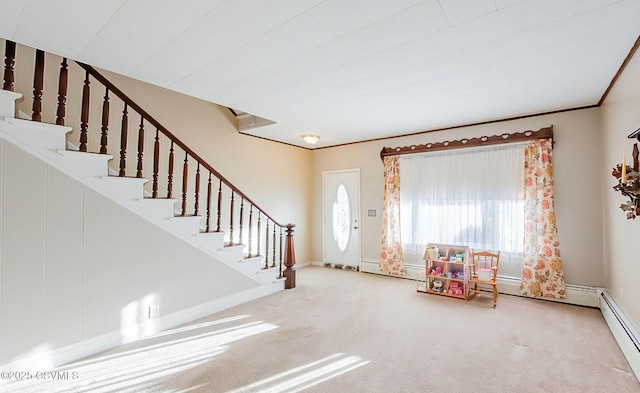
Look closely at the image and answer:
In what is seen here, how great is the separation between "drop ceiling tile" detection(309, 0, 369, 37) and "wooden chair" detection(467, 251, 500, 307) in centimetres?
355

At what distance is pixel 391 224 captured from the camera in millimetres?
5410

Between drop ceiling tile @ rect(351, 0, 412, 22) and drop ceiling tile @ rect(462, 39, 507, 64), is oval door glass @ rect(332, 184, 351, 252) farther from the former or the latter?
drop ceiling tile @ rect(351, 0, 412, 22)

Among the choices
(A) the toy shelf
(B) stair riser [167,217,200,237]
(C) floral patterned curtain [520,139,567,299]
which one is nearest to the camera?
(B) stair riser [167,217,200,237]

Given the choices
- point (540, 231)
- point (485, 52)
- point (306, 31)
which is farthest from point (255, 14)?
point (540, 231)

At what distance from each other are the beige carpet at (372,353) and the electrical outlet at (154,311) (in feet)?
0.71

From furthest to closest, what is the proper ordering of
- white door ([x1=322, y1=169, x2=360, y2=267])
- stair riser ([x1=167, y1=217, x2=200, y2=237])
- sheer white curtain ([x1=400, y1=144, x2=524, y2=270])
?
white door ([x1=322, y1=169, x2=360, y2=267])
sheer white curtain ([x1=400, y1=144, x2=524, y2=270])
stair riser ([x1=167, y1=217, x2=200, y2=237])

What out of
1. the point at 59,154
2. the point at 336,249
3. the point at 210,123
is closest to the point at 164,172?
the point at 210,123

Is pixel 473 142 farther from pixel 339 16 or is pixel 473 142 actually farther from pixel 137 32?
pixel 137 32

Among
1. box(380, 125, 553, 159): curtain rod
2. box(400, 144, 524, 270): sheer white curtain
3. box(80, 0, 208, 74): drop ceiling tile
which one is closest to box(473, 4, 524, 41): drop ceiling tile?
box(80, 0, 208, 74): drop ceiling tile

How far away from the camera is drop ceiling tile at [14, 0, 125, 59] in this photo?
189 centimetres

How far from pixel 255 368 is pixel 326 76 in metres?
2.63

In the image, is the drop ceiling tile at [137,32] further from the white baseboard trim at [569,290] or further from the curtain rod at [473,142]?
the white baseboard trim at [569,290]

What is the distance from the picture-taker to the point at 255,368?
8.14 feet

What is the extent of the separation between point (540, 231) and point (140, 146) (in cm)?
495
